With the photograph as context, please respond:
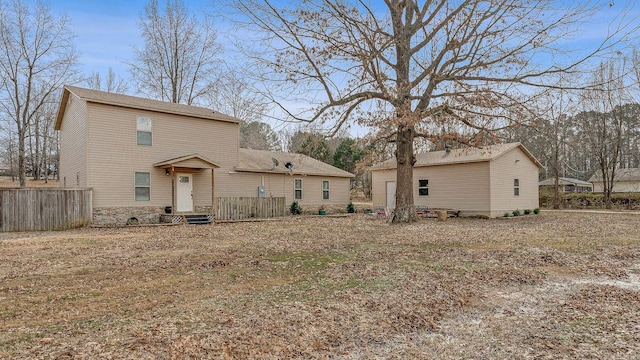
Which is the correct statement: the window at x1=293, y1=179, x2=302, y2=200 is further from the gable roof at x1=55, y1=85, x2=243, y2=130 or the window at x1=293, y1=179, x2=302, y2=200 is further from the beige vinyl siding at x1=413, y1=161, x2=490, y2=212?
the beige vinyl siding at x1=413, y1=161, x2=490, y2=212

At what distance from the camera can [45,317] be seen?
4219 millimetres

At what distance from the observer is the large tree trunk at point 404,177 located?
1463 centimetres

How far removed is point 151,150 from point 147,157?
36cm

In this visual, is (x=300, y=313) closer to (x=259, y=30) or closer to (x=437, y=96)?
(x=259, y=30)

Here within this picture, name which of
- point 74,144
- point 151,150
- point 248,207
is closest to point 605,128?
point 248,207

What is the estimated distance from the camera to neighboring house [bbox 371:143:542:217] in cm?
1942

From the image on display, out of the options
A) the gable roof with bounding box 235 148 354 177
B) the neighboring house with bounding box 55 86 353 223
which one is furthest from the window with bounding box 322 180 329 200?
the neighboring house with bounding box 55 86 353 223

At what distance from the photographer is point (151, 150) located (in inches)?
655

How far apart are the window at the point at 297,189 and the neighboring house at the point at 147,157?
175 cm

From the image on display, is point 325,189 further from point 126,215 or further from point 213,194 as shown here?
point 126,215

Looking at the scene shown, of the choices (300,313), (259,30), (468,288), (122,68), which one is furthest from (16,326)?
(122,68)

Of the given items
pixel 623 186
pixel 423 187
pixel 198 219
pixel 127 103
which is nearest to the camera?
pixel 127 103

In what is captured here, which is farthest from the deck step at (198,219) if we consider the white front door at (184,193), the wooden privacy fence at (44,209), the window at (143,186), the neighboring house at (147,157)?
the wooden privacy fence at (44,209)

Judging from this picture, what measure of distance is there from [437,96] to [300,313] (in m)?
10.0
